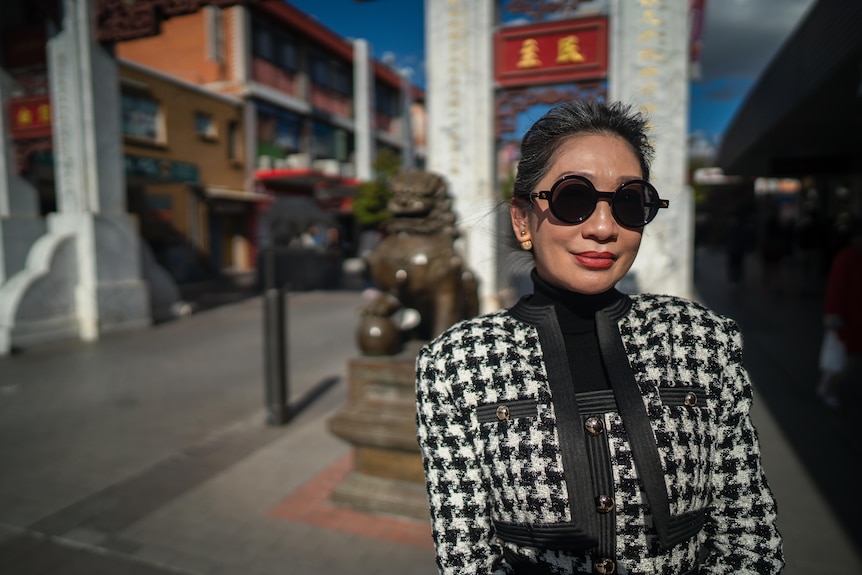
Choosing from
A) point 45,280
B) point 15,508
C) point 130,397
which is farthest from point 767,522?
point 45,280

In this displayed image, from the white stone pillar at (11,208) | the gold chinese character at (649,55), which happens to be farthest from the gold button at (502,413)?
the white stone pillar at (11,208)

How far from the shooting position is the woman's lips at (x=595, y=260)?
49.2 inches

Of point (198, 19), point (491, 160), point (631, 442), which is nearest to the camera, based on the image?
point (631, 442)

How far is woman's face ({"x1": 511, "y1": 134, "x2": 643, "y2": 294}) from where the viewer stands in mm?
1244

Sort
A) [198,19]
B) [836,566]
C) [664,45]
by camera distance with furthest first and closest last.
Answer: [198,19] → [664,45] → [836,566]

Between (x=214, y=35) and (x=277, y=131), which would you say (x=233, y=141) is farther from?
(x=214, y=35)

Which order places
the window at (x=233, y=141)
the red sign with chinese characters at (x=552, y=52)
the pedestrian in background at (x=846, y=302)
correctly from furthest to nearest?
the window at (x=233, y=141) < the red sign with chinese characters at (x=552, y=52) < the pedestrian in background at (x=846, y=302)

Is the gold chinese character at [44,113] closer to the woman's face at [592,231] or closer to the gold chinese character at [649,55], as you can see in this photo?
the gold chinese character at [649,55]

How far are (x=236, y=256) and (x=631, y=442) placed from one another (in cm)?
2055

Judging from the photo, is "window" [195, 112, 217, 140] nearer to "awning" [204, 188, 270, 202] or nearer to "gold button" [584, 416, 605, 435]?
"awning" [204, 188, 270, 202]

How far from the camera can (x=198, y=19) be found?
19281 mm

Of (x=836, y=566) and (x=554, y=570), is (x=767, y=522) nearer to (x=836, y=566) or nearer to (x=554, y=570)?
(x=554, y=570)

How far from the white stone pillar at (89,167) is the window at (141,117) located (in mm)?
6487

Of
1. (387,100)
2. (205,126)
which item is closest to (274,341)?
(205,126)
